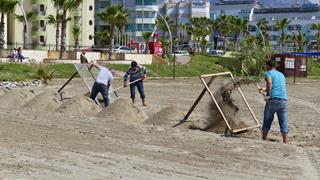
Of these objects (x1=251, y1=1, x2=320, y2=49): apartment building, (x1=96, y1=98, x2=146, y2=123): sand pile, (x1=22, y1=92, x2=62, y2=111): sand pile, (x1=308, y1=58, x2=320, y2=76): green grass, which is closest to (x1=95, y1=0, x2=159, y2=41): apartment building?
(x1=251, y1=1, x2=320, y2=49): apartment building

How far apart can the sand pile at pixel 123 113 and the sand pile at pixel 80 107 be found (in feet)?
1.81

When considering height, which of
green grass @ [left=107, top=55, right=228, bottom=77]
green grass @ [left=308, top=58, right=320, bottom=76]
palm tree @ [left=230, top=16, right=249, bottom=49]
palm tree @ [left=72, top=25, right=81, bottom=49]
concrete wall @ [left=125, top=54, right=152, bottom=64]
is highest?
palm tree @ [left=230, top=16, right=249, bottom=49]

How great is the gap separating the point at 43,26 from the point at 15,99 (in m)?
56.4

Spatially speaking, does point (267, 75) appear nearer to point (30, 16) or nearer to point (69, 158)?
point (69, 158)

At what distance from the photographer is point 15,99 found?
17.3 m

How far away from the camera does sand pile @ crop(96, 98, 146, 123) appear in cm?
1426

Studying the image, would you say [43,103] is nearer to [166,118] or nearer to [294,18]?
[166,118]

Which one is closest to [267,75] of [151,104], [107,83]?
[107,83]

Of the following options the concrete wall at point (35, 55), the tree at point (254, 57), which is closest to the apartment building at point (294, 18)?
the tree at point (254, 57)

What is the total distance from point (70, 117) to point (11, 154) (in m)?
4.86

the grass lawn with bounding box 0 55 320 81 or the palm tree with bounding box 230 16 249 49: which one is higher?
the palm tree with bounding box 230 16 249 49

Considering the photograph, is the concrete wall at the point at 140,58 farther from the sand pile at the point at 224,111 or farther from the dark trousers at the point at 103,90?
the sand pile at the point at 224,111

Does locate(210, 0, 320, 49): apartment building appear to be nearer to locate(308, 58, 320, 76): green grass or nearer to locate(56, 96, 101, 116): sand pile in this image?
locate(308, 58, 320, 76): green grass

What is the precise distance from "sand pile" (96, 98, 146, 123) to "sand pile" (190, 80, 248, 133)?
5.12 feet
